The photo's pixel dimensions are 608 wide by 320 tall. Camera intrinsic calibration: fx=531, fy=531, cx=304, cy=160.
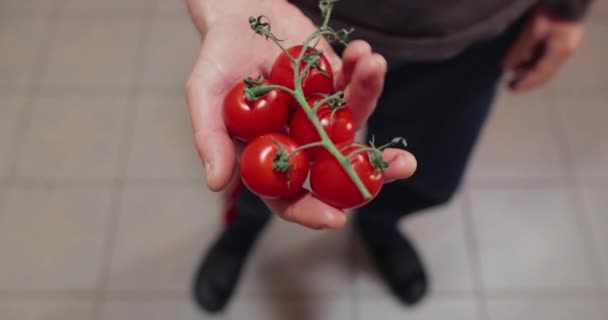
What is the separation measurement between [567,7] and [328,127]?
0.46m

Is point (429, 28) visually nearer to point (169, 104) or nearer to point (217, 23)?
point (217, 23)

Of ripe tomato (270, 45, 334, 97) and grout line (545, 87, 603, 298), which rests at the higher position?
ripe tomato (270, 45, 334, 97)

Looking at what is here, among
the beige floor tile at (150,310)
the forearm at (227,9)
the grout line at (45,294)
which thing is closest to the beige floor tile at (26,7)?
the grout line at (45,294)

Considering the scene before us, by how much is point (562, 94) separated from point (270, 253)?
38.8 inches

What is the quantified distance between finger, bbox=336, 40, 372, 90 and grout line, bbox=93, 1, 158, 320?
918 mm

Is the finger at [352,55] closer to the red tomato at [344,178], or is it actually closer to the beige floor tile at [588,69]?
the red tomato at [344,178]

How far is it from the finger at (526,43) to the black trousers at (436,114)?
1 centimetres

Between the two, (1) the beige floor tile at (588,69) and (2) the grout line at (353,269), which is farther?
(1) the beige floor tile at (588,69)

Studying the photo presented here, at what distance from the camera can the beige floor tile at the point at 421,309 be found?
126cm

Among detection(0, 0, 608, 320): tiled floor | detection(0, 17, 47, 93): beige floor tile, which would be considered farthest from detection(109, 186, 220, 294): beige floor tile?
detection(0, 17, 47, 93): beige floor tile

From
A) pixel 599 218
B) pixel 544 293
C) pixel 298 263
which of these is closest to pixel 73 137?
pixel 298 263

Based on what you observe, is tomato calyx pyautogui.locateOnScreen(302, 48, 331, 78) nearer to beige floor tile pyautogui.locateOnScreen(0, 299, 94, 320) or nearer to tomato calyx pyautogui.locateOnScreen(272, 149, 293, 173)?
tomato calyx pyautogui.locateOnScreen(272, 149, 293, 173)

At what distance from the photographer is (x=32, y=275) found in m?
1.31

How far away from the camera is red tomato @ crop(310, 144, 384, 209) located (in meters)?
0.55
